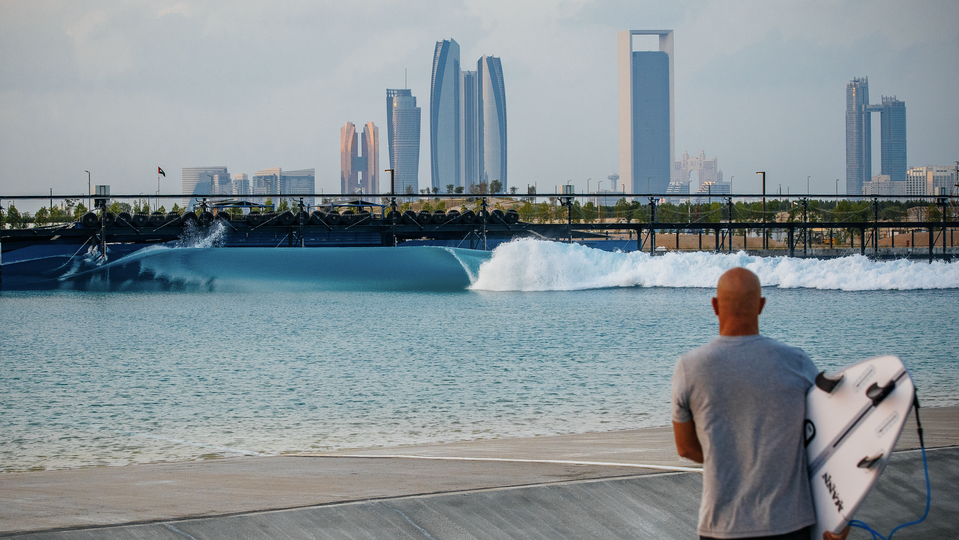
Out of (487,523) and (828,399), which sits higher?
(828,399)

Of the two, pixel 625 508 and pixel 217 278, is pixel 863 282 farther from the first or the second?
pixel 625 508

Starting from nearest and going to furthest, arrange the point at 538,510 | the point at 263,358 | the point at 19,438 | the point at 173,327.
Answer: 1. the point at 538,510
2. the point at 19,438
3. the point at 263,358
4. the point at 173,327

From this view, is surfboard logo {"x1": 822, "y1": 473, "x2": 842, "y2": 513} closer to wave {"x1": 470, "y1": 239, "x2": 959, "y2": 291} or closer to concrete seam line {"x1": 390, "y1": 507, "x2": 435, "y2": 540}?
concrete seam line {"x1": 390, "y1": 507, "x2": 435, "y2": 540}

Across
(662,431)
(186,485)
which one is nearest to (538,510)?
(186,485)

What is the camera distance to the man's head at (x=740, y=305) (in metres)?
3.19

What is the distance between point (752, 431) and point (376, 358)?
16013 millimetres

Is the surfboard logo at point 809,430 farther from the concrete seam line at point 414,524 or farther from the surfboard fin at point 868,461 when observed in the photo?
the concrete seam line at point 414,524

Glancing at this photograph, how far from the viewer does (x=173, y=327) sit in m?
27.4

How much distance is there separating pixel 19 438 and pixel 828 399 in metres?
10.2

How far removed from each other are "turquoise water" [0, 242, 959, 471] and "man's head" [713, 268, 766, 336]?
→ 708 cm

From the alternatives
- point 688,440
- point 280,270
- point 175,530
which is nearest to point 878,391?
point 688,440

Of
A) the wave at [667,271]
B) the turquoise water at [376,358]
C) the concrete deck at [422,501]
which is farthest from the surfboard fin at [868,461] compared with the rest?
the wave at [667,271]

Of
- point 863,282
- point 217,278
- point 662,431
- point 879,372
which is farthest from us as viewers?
point 217,278

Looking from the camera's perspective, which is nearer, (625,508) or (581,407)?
(625,508)
